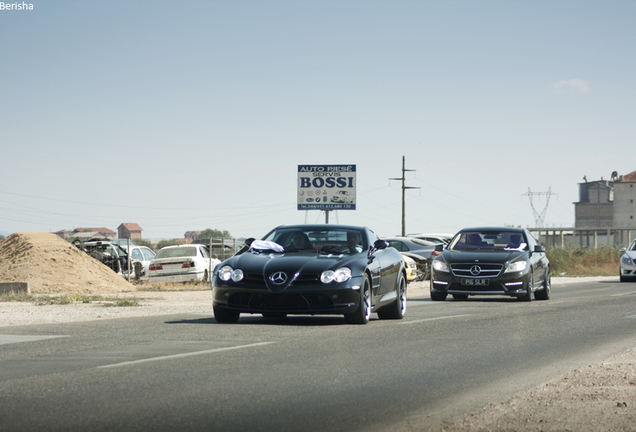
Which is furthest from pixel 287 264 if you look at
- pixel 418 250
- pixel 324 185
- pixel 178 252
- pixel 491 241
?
pixel 324 185

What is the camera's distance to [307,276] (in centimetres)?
1134

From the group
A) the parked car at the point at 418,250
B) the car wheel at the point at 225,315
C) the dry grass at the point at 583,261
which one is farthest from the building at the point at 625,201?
the car wheel at the point at 225,315

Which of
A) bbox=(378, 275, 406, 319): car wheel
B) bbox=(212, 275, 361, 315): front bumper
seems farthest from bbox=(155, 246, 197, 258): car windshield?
bbox=(212, 275, 361, 315): front bumper

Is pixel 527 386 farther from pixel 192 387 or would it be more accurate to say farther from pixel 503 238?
pixel 503 238

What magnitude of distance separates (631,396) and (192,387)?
3.39 metres

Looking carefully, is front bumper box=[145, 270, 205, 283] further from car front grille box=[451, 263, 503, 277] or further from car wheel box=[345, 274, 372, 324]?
car wheel box=[345, 274, 372, 324]

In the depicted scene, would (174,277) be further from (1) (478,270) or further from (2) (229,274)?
(2) (229,274)

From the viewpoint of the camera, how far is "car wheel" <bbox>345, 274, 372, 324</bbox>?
11.7 m

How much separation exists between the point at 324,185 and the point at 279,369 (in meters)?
32.8

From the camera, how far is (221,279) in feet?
38.3

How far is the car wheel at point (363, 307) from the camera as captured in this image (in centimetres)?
1173

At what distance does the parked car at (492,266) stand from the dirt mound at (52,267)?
10.5 m

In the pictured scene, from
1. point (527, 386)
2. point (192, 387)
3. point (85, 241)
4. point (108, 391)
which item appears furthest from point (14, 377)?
point (85, 241)

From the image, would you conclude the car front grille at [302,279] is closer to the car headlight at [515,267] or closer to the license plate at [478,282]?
the license plate at [478,282]
